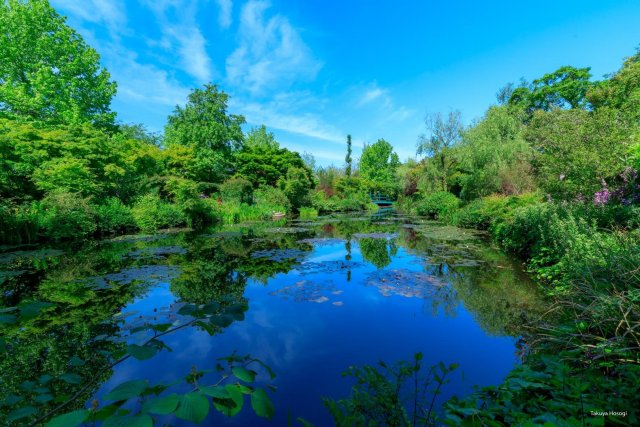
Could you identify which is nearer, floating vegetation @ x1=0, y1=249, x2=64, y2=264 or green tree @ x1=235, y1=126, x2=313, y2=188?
floating vegetation @ x1=0, y1=249, x2=64, y2=264

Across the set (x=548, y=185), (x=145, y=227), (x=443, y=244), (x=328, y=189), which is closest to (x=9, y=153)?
(x=145, y=227)

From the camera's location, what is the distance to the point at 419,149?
26.5m

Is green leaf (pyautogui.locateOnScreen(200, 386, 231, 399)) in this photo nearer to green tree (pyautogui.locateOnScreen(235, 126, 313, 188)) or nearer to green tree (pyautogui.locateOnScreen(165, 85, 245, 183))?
green tree (pyautogui.locateOnScreen(165, 85, 245, 183))

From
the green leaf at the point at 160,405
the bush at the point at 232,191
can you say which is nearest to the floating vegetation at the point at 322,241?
the green leaf at the point at 160,405

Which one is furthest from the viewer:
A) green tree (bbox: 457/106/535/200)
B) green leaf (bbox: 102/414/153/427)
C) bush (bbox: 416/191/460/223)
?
bush (bbox: 416/191/460/223)

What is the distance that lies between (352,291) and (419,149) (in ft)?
77.8

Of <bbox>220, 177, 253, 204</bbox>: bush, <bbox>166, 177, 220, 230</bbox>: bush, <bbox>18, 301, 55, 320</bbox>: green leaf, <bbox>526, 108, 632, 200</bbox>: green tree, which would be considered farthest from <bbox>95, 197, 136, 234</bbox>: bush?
Result: <bbox>526, 108, 632, 200</bbox>: green tree

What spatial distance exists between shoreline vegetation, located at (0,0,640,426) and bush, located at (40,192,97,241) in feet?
0.17

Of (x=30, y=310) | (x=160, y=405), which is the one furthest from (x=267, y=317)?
(x=160, y=405)

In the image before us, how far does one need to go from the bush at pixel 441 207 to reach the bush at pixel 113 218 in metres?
18.2

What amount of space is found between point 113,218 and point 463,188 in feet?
68.6

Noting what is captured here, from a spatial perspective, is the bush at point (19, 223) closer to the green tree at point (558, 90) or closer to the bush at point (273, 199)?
the bush at point (273, 199)

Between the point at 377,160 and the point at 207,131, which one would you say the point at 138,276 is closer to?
the point at 207,131

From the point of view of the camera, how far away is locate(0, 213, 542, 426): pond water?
2.96m
